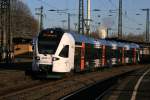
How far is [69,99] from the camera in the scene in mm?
17359

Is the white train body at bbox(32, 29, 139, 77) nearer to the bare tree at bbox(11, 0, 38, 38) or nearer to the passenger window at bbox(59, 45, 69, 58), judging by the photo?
the passenger window at bbox(59, 45, 69, 58)

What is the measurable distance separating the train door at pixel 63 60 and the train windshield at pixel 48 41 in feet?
1.76

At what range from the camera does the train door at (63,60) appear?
91.0 feet

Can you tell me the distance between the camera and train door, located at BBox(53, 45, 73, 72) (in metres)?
27.8

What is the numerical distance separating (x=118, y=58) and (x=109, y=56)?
6.13 m

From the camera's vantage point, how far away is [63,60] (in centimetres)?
2811

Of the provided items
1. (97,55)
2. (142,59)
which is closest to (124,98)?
(97,55)

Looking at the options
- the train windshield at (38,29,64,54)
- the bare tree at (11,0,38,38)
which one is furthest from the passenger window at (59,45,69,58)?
the bare tree at (11,0,38,38)

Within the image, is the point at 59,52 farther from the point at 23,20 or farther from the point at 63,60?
the point at 23,20

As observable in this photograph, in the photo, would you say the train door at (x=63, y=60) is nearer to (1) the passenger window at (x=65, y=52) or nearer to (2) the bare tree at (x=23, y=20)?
(1) the passenger window at (x=65, y=52)

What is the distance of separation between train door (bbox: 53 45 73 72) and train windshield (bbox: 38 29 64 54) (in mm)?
537

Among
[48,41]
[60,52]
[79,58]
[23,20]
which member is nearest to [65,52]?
[60,52]

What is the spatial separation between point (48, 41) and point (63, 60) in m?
1.53

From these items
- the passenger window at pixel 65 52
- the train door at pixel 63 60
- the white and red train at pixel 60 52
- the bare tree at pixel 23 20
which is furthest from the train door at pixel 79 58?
the bare tree at pixel 23 20
